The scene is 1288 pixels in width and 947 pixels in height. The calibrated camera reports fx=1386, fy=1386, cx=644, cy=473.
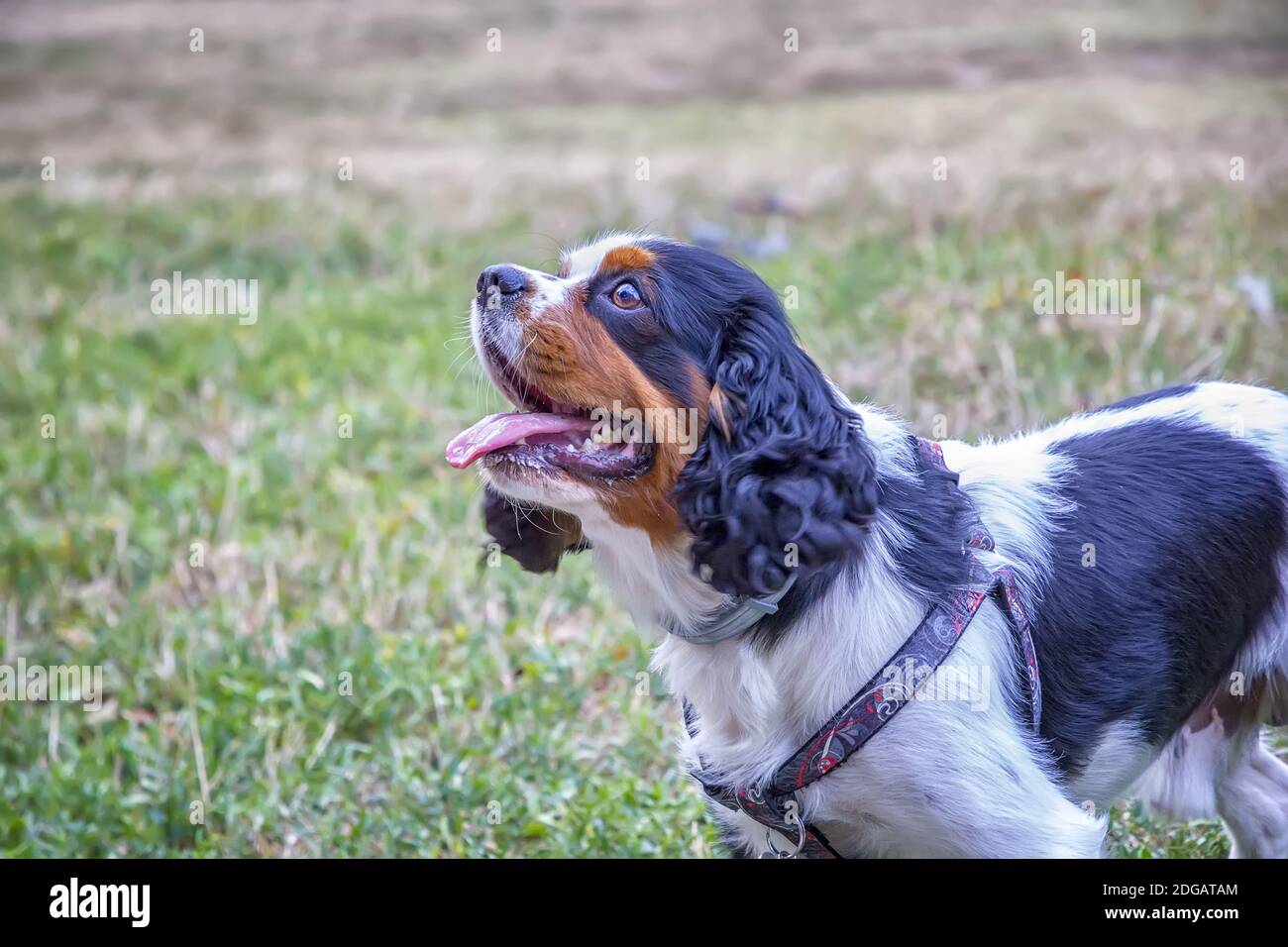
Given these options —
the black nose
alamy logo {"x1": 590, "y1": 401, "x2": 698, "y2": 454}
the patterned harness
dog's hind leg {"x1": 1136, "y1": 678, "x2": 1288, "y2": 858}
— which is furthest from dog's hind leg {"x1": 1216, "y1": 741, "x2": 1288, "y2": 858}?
the black nose

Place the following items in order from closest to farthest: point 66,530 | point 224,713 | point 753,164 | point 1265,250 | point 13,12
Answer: point 224,713, point 66,530, point 1265,250, point 753,164, point 13,12

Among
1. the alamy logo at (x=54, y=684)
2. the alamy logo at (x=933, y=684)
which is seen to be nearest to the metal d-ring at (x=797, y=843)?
the alamy logo at (x=933, y=684)

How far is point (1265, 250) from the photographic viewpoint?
7418mm

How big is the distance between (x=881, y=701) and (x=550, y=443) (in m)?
0.98

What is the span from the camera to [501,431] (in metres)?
3.34

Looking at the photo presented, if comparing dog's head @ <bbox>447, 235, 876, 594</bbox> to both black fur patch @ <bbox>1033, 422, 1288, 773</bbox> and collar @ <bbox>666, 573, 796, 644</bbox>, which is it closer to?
collar @ <bbox>666, 573, 796, 644</bbox>

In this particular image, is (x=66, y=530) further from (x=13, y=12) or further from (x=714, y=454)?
(x=13, y=12)

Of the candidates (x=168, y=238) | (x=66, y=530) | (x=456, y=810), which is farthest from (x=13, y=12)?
(x=456, y=810)

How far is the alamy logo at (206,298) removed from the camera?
28.7 feet

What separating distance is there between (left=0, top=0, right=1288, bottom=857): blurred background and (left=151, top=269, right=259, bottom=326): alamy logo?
0.12m

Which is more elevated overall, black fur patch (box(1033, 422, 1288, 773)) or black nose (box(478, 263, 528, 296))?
black nose (box(478, 263, 528, 296))

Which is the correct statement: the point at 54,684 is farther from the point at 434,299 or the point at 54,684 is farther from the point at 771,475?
the point at 434,299

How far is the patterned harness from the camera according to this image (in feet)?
10.3

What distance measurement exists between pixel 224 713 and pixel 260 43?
1003 centimetres
